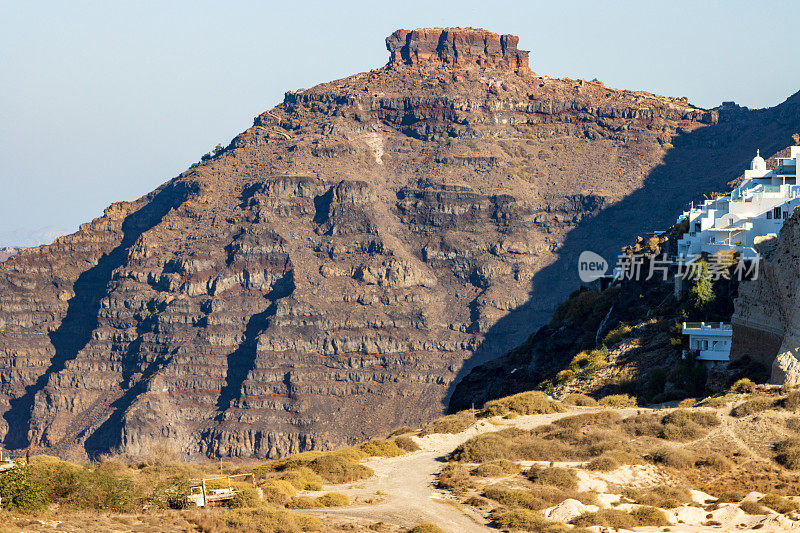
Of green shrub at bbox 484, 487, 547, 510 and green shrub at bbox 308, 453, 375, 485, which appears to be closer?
green shrub at bbox 484, 487, 547, 510

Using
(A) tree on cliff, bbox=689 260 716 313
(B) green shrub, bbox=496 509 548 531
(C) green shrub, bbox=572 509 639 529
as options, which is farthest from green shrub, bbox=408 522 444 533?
(A) tree on cliff, bbox=689 260 716 313

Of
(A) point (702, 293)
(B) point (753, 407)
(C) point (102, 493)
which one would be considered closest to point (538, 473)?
(B) point (753, 407)

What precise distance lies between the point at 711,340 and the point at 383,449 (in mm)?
22948

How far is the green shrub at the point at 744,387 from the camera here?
57728 millimetres

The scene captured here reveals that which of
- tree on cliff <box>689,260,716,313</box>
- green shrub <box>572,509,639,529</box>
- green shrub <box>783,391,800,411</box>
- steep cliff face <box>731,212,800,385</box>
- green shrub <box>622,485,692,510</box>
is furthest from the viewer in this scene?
tree on cliff <box>689,260,716,313</box>

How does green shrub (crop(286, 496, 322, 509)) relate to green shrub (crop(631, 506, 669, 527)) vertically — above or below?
above

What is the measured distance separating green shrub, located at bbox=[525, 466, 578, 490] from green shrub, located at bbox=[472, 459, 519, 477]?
1411 mm

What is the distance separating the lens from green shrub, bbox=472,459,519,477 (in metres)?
47.3

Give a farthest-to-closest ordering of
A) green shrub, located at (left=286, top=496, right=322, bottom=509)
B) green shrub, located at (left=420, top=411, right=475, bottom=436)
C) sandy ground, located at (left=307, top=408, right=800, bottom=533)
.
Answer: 1. green shrub, located at (left=420, top=411, right=475, bottom=436)
2. green shrub, located at (left=286, top=496, right=322, bottom=509)
3. sandy ground, located at (left=307, top=408, right=800, bottom=533)

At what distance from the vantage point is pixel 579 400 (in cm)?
6706

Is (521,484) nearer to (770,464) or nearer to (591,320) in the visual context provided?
(770,464)

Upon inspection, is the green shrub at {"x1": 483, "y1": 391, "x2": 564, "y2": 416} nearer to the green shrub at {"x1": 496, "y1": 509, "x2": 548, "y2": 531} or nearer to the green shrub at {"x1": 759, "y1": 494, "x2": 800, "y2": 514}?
the green shrub at {"x1": 759, "y1": 494, "x2": 800, "y2": 514}

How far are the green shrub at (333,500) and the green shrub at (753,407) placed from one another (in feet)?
61.1

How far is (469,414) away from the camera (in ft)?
215
